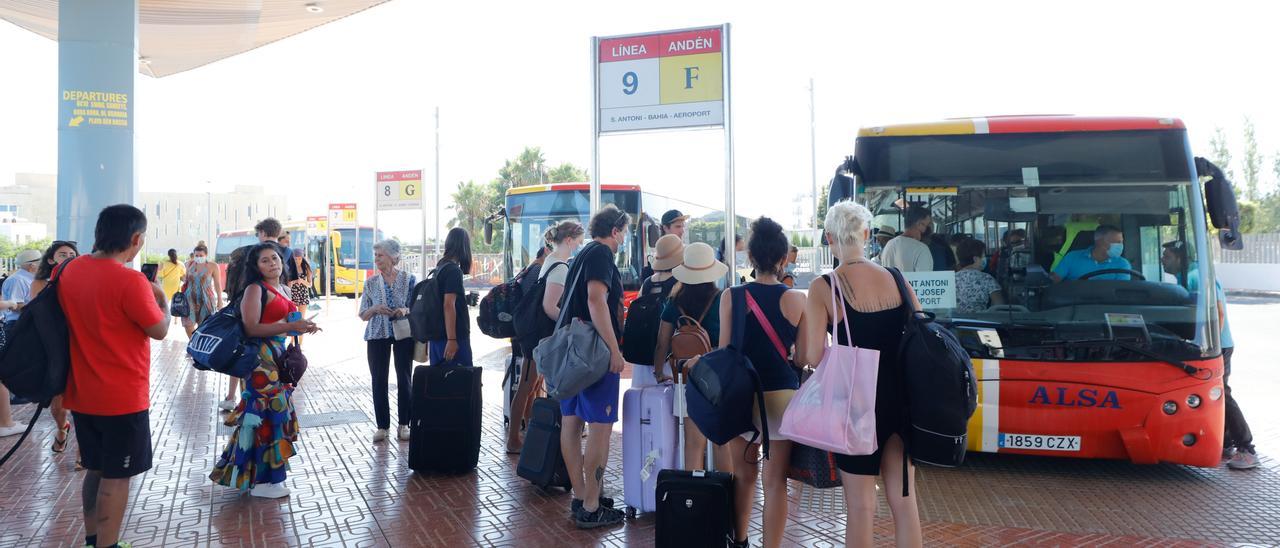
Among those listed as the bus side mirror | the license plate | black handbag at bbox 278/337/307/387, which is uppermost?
the bus side mirror

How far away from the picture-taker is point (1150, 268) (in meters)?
5.78

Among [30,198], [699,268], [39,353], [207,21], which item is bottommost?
[39,353]

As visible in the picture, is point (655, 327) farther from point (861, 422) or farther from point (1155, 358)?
point (1155, 358)

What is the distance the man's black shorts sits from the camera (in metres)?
3.72

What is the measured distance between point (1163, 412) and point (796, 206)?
56.3 m

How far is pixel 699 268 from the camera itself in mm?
4223

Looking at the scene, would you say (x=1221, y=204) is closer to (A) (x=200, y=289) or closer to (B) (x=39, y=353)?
(B) (x=39, y=353)

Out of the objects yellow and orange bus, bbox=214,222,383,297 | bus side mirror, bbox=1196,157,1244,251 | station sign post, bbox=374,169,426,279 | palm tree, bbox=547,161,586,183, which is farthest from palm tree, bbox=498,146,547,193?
bus side mirror, bbox=1196,157,1244,251

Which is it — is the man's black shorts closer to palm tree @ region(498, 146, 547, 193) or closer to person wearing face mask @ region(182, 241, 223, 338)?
person wearing face mask @ region(182, 241, 223, 338)

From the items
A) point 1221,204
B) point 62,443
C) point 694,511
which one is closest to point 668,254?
point 694,511

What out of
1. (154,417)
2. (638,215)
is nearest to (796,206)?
(638,215)

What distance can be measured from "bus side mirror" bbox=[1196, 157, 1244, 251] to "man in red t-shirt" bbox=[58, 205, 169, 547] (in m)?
6.35

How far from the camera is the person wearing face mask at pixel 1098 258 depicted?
19.1 feet

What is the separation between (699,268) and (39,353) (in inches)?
117
